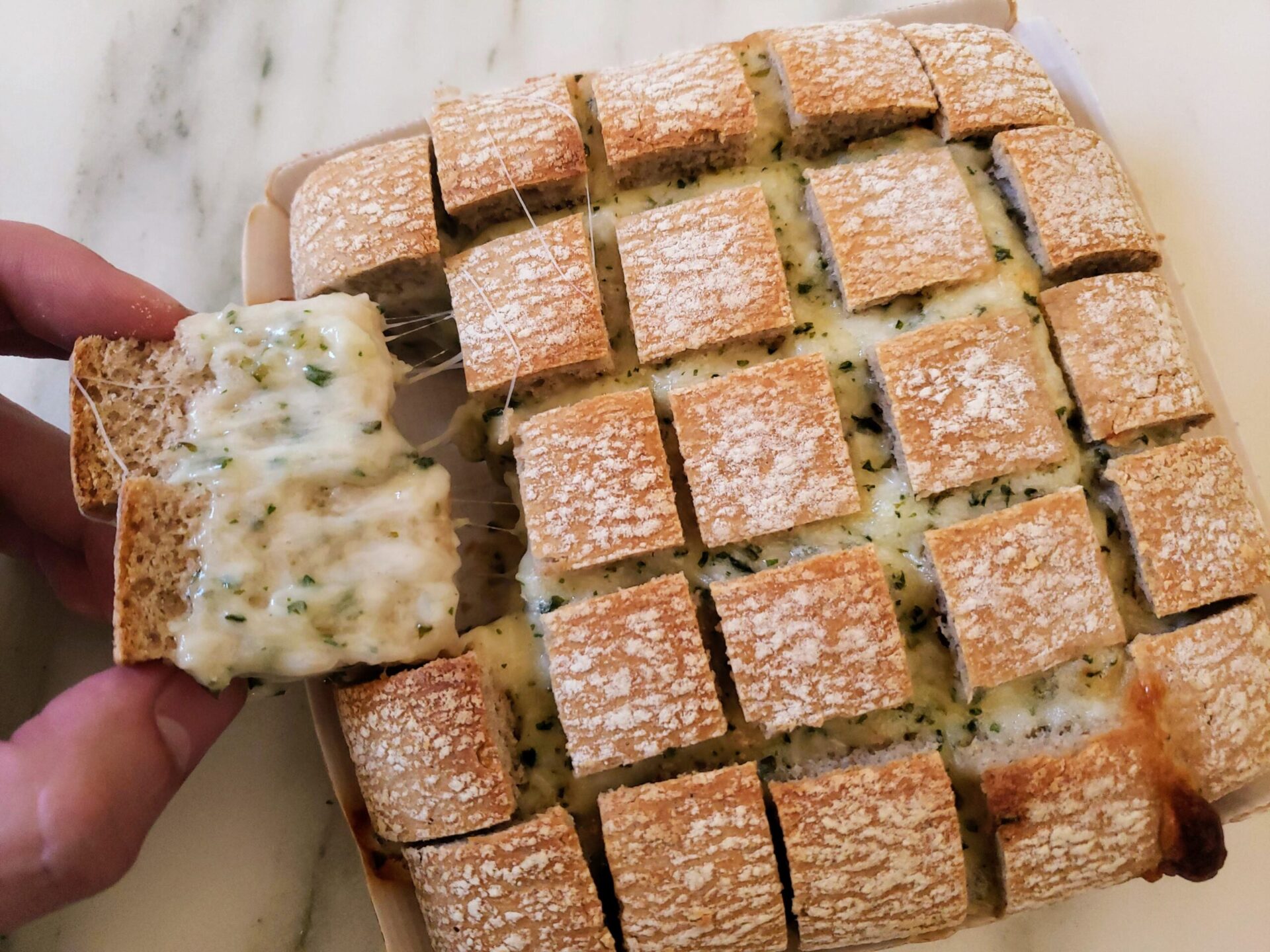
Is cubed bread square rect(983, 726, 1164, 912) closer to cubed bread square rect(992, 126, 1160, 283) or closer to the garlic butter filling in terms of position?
cubed bread square rect(992, 126, 1160, 283)

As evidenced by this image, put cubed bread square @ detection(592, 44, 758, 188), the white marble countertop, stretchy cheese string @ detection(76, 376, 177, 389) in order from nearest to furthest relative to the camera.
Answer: stretchy cheese string @ detection(76, 376, 177, 389)
cubed bread square @ detection(592, 44, 758, 188)
the white marble countertop

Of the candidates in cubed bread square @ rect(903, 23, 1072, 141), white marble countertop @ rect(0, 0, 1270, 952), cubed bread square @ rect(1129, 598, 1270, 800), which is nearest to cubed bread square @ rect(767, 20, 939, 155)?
cubed bread square @ rect(903, 23, 1072, 141)

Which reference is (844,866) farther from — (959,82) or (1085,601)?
(959,82)

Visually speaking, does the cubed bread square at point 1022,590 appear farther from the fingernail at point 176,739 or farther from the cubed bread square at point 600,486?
the fingernail at point 176,739

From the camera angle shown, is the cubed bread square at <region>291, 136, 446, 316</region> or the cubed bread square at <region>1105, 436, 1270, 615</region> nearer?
the cubed bread square at <region>1105, 436, 1270, 615</region>

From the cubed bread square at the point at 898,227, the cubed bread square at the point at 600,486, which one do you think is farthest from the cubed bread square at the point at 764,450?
the cubed bread square at the point at 898,227

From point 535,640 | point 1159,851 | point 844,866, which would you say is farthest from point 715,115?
point 1159,851

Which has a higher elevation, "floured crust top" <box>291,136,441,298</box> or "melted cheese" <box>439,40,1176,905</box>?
"floured crust top" <box>291,136,441,298</box>
